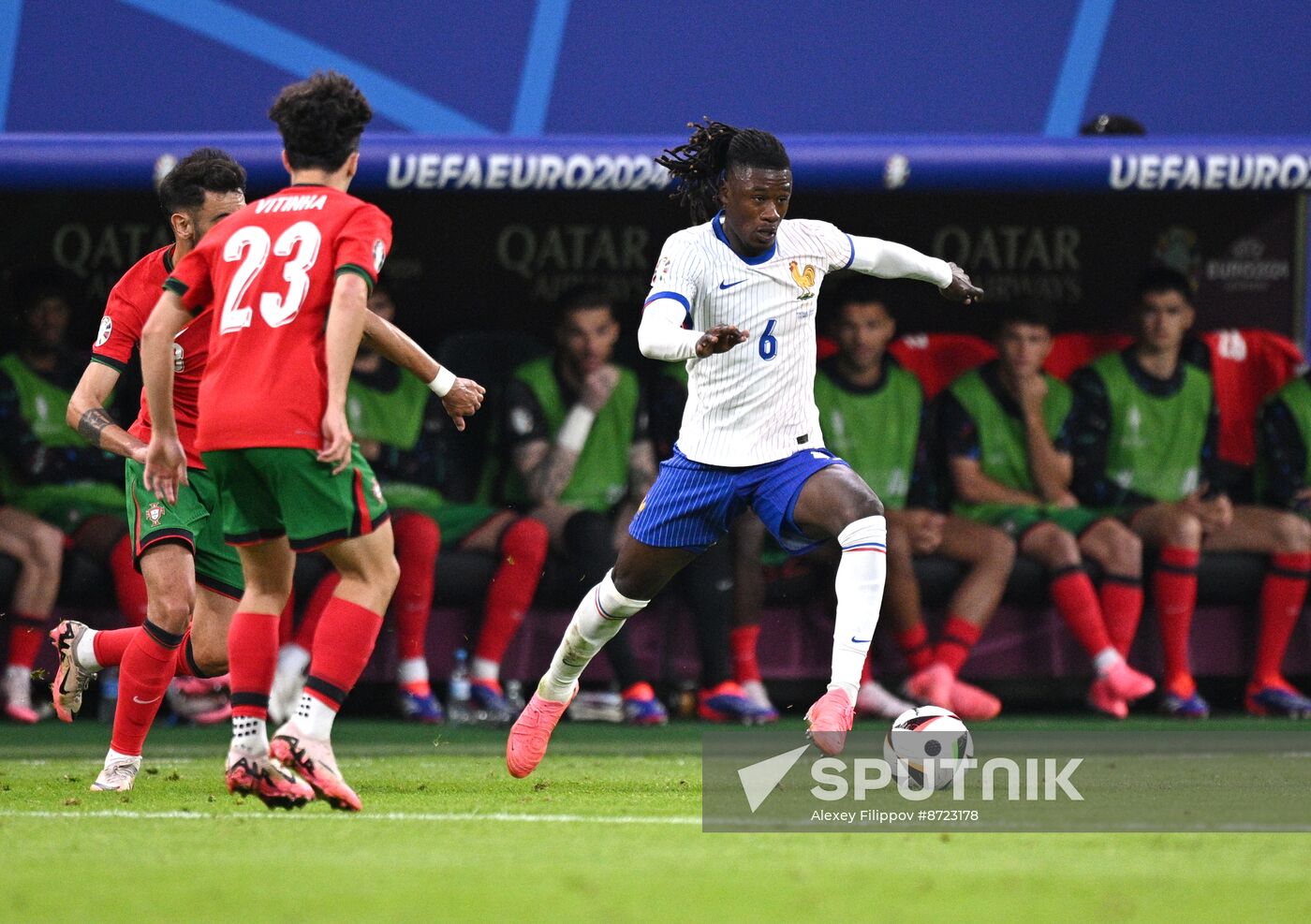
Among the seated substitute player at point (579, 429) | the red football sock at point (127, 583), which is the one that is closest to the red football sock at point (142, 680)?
the red football sock at point (127, 583)

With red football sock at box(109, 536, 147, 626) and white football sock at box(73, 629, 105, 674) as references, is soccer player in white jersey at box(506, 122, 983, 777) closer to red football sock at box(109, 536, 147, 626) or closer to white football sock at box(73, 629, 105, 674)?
white football sock at box(73, 629, 105, 674)

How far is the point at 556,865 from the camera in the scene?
4.14 metres

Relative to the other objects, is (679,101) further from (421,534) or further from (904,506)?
(421,534)

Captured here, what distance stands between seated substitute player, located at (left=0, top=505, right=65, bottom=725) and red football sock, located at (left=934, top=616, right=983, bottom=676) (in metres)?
3.84

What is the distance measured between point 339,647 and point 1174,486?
18.2ft

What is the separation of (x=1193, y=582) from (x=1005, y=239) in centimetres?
200

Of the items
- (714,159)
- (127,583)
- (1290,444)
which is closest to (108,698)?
(127,583)

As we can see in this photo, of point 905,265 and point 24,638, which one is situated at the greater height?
point 905,265

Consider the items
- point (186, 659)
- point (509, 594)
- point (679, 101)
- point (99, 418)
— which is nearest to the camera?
point (99, 418)

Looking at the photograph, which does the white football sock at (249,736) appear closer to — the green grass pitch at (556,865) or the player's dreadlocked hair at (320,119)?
the green grass pitch at (556,865)

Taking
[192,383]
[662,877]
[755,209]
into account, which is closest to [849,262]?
[755,209]

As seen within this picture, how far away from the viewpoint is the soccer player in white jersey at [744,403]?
18.6 ft

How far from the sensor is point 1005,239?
32.3 feet

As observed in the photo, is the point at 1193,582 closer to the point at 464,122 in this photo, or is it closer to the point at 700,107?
the point at 700,107
